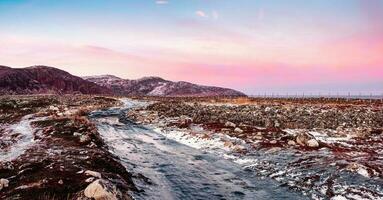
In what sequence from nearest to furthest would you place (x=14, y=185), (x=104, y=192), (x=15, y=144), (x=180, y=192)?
1. (x=104, y=192)
2. (x=14, y=185)
3. (x=180, y=192)
4. (x=15, y=144)

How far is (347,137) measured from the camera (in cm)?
3175

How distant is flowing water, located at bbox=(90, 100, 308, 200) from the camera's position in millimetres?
18469

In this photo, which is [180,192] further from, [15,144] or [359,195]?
[15,144]

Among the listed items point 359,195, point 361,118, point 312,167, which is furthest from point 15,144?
point 361,118

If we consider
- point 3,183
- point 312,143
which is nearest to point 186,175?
point 3,183

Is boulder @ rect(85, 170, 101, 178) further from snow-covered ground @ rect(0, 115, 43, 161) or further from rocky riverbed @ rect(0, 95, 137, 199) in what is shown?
snow-covered ground @ rect(0, 115, 43, 161)

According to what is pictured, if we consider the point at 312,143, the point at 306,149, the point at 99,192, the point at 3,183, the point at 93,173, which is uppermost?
the point at 312,143

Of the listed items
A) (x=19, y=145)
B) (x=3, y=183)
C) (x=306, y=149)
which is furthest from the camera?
(x=19, y=145)

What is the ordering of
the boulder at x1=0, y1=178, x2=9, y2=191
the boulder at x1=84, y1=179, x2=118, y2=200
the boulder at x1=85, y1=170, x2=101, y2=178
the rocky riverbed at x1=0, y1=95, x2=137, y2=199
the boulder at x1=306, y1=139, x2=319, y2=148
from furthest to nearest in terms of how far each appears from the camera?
the boulder at x1=306, y1=139, x2=319, y2=148 < the boulder at x1=85, y1=170, x2=101, y2=178 < the boulder at x1=0, y1=178, x2=9, y2=191 < the rocky riverbed at x1=0, y1=95, x2=137, y2=199 < the boulder at x1=84, y1=179, x2=118, y2=200

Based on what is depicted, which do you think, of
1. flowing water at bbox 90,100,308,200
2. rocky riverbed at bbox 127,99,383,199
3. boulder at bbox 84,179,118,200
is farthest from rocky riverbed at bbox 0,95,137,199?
rocky riverbed at bbox 127,99,383,199

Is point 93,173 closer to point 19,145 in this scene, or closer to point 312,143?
point 19,145

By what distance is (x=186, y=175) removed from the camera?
22.1 metres

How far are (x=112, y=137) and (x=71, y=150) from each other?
35.6ft

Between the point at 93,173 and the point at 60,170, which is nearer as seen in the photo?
the point at 93,173
